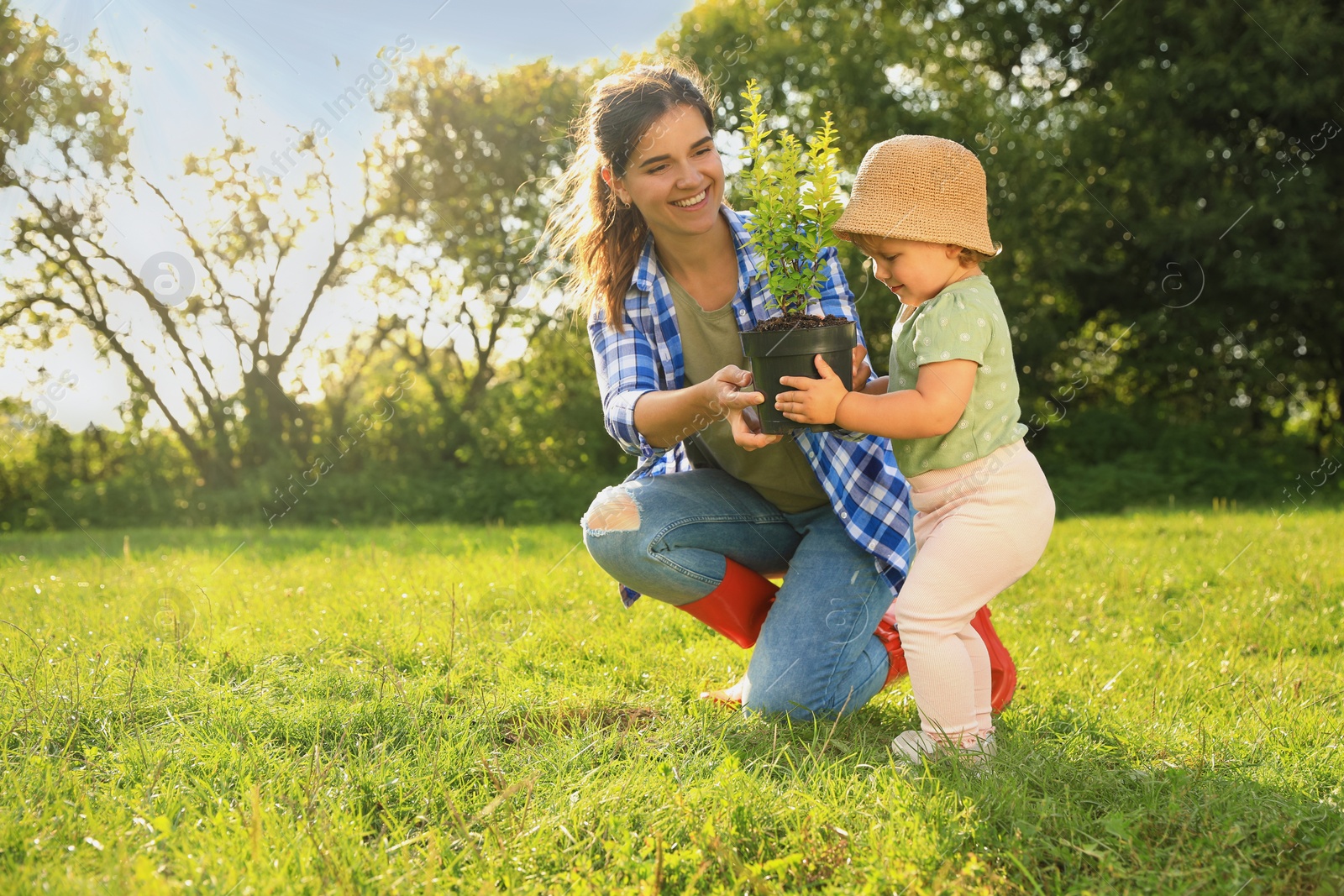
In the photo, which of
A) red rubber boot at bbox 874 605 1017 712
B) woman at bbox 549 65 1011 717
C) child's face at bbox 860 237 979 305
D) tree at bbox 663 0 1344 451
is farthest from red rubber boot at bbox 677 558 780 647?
tree at bbox 663 0 1344 451

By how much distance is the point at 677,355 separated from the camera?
3.29 meters

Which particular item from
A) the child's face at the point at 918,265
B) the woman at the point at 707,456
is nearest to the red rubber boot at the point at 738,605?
the woman at the point at 707,456

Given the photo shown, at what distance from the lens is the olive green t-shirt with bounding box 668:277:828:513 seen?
3260 mm

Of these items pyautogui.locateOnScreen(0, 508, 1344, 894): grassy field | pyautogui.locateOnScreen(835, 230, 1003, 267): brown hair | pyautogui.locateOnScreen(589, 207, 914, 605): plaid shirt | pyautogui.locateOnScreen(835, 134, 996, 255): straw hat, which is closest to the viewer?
pyautogui.locateOnScreen(0, 508, 1344, 894): grassy field

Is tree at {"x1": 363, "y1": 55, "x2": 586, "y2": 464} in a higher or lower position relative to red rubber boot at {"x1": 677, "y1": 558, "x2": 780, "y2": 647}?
Answer: higher

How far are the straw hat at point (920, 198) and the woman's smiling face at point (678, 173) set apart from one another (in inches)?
26.8

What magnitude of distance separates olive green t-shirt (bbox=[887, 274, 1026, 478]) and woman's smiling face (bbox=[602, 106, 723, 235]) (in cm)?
82

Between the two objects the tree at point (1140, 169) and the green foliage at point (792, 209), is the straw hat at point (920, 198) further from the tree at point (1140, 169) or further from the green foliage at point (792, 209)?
the tree at point (1140, 169)

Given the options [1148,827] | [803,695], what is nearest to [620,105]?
[803,695]

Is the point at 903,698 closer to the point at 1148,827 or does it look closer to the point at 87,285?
the point at 1148,827

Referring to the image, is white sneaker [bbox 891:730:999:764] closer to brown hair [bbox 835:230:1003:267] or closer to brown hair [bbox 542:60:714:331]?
brown hair [bbox 835:230:1003:267]

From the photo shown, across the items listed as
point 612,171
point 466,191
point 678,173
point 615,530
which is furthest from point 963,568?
point 466,191

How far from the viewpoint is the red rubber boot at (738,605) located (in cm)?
315

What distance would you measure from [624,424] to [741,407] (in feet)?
1.72
